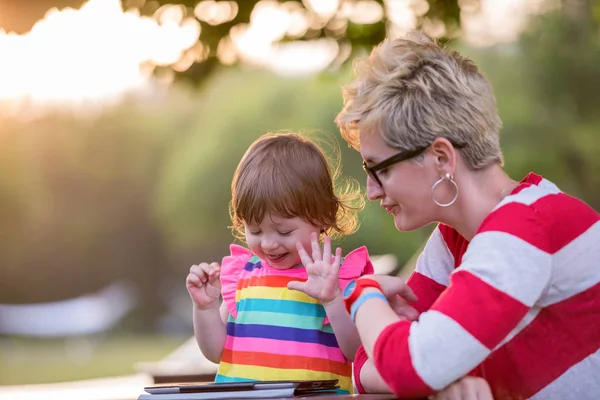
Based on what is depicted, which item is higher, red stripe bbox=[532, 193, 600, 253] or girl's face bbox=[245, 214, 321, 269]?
girl's face bbox=[245, 214, 321, 269]

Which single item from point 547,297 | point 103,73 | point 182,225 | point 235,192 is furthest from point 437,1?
point 182,225

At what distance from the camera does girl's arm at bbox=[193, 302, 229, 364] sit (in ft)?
7.00

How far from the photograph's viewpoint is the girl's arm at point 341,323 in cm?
194

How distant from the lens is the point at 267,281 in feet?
7.07

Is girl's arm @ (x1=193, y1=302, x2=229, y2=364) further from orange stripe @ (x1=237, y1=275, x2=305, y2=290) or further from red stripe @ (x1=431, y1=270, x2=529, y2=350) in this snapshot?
red stripe @ (x1=431, y1=270, x2=529, y2=350)

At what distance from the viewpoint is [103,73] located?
18922 millimetres

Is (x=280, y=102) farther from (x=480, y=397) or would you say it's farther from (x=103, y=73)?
(x=480, y=397)

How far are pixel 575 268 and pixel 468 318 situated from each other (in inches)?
12.1

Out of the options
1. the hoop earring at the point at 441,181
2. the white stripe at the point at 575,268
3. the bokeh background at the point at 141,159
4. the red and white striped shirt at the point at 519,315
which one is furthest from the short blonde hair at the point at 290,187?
the bokeh background at the point at 141,159

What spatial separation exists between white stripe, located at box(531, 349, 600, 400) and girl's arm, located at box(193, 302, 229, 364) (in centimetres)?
83

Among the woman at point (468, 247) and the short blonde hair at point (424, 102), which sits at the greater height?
the short blonde hair at point (424, 102)

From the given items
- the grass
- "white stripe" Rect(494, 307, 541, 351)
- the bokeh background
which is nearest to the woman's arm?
"white stripe" Rect(494, 307, 541, 351)

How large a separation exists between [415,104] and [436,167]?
5.2 inches

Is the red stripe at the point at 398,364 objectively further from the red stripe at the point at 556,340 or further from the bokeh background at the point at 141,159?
the bokeh background at the point at 141,159
